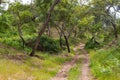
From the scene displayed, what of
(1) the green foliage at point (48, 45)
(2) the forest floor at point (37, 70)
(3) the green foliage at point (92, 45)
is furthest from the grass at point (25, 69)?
(3) the green foliage at point (92, 45)

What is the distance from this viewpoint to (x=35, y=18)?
1658 inches

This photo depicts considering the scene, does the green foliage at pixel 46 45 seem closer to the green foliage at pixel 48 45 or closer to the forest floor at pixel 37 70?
the green foliage at pixel 48 45

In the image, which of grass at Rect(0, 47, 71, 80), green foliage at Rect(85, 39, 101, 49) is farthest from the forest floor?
green foliage at Rect(85, 39, 101, 49)

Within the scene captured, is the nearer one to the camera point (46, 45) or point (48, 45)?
point (46, 45)

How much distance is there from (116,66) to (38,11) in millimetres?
20844

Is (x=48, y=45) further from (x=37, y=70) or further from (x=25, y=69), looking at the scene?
(x=25, y=69)

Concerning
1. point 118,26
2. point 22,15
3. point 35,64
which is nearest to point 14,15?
point 22,15

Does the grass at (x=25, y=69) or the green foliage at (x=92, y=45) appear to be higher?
the grass at (x=25, y=69)

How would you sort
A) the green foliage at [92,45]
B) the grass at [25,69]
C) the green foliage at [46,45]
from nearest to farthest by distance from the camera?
the grass at [25,69] < the green foliage at [46,45] < the green foliage at [92,45]

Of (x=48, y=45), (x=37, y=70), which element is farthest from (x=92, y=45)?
(x=37, y=70)

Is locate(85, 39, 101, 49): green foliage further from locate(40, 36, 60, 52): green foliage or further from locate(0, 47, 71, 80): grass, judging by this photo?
locate(0, 47, 71, 80): grass

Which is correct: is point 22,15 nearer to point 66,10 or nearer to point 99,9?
point 66,10

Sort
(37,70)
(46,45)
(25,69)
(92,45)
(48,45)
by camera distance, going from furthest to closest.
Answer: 1. (92,45)
2. (48,45)
3. (46,45)
4. (37,70)
5. (25,69)

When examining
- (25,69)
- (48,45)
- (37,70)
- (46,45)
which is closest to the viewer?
(25,69)
